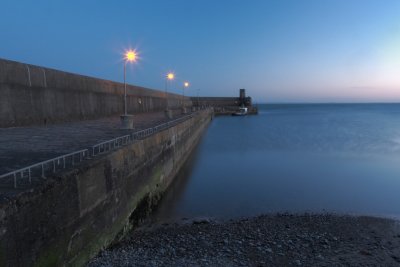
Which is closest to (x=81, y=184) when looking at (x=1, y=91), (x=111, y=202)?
(x=111, y=202)

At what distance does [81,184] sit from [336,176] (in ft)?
48.0

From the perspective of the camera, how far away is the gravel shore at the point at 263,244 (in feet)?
23.3

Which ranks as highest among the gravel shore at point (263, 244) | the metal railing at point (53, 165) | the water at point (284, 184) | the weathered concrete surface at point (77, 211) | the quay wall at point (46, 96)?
the quay wall at point (46, 96)

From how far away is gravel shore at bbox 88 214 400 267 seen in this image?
710cm

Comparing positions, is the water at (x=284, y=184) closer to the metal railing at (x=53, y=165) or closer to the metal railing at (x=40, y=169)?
the metal railing at (x=53, y=165)

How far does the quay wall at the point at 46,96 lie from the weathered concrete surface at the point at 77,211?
5.43 m

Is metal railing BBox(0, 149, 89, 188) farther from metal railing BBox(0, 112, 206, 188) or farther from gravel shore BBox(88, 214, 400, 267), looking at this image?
gravel shore BBox(88, 214, 400, 267)

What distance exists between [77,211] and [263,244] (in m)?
4.39

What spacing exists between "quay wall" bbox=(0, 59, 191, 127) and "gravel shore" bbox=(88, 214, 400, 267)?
7.28 metres

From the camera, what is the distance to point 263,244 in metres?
8.09

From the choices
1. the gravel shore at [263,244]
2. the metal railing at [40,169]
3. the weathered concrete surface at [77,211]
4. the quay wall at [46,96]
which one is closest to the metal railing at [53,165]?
the metal railing at [40,169]

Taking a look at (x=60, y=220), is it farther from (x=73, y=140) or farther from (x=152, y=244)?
(x=73, y=140)

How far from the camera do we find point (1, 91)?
39.2 ft

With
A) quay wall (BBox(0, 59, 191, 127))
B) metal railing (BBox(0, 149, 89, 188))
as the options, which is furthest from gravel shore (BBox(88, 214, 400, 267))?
quay wall (BBox(0, 59, 191, 127))
